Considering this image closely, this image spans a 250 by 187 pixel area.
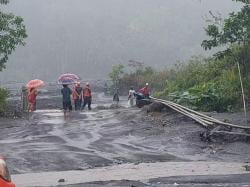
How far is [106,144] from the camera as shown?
1464 centimetres

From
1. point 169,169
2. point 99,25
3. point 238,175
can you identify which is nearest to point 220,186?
point 238,175

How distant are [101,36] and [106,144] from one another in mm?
136352

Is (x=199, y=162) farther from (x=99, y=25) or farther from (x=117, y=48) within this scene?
(x=99, y=25)

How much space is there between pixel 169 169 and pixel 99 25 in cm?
15008

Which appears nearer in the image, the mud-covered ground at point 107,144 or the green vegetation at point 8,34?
the mud-covered ground at point 107,144

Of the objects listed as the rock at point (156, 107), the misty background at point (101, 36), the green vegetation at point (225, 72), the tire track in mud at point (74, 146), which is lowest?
the tire track in mud at point (74, 146)

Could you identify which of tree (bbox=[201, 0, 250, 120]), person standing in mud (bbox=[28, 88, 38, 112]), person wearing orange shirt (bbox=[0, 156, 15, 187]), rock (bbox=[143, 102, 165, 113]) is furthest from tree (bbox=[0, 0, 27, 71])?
person wearing orange shirt (bbox=[0, 156, 15, 187])

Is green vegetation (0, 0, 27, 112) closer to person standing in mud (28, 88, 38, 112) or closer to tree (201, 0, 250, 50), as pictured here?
person standing in mud (28, 88, 38, 112)

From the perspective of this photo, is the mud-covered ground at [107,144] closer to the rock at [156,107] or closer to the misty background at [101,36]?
the rock at [156,107]

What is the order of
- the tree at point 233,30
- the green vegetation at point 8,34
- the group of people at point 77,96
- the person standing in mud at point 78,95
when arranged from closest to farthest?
1. the tree at point 233,30
2. the green vegetation at point 8,34
3. the group of people at point 77,96
4. the person standing in mud at point 78,95

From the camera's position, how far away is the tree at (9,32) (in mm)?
24734

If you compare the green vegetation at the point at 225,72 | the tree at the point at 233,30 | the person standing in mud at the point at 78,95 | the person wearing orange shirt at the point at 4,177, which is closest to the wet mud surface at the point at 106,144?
the green vegetation at the point at 225,72

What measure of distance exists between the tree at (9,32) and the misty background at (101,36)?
84800mm

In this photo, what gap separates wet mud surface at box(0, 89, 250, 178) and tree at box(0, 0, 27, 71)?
17.3 ft
